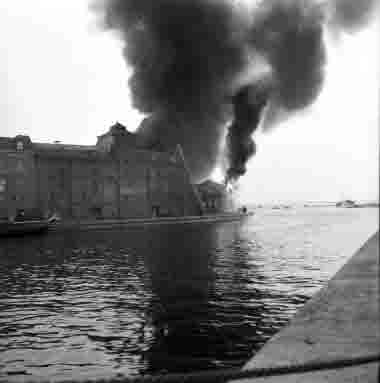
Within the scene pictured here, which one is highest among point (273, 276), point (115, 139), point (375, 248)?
point (115, 139)

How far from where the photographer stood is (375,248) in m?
15.2

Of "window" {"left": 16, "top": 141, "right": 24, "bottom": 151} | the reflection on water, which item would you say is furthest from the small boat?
the reflection on water


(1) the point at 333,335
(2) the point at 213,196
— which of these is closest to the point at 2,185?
(2) the point at 213,196

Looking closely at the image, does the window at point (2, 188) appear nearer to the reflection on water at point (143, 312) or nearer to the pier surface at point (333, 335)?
the reflection on water at point (143, 312)

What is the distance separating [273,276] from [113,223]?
184 feet

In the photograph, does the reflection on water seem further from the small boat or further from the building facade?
the building facade

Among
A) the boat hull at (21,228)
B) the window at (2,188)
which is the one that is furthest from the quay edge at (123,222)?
the window at (2,188)

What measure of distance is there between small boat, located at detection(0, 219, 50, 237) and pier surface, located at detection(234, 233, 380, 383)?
4899cm

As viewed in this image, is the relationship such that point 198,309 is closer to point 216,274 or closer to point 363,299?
point 363,299

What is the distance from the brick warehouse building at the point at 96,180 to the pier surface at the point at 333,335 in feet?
193

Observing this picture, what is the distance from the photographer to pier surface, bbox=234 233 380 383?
535 centimetres

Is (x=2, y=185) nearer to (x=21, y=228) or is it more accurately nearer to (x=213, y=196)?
(x=21, y=228)

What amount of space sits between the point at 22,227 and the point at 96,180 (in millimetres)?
26292

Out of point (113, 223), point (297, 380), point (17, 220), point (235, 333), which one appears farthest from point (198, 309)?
point (113, 223)
